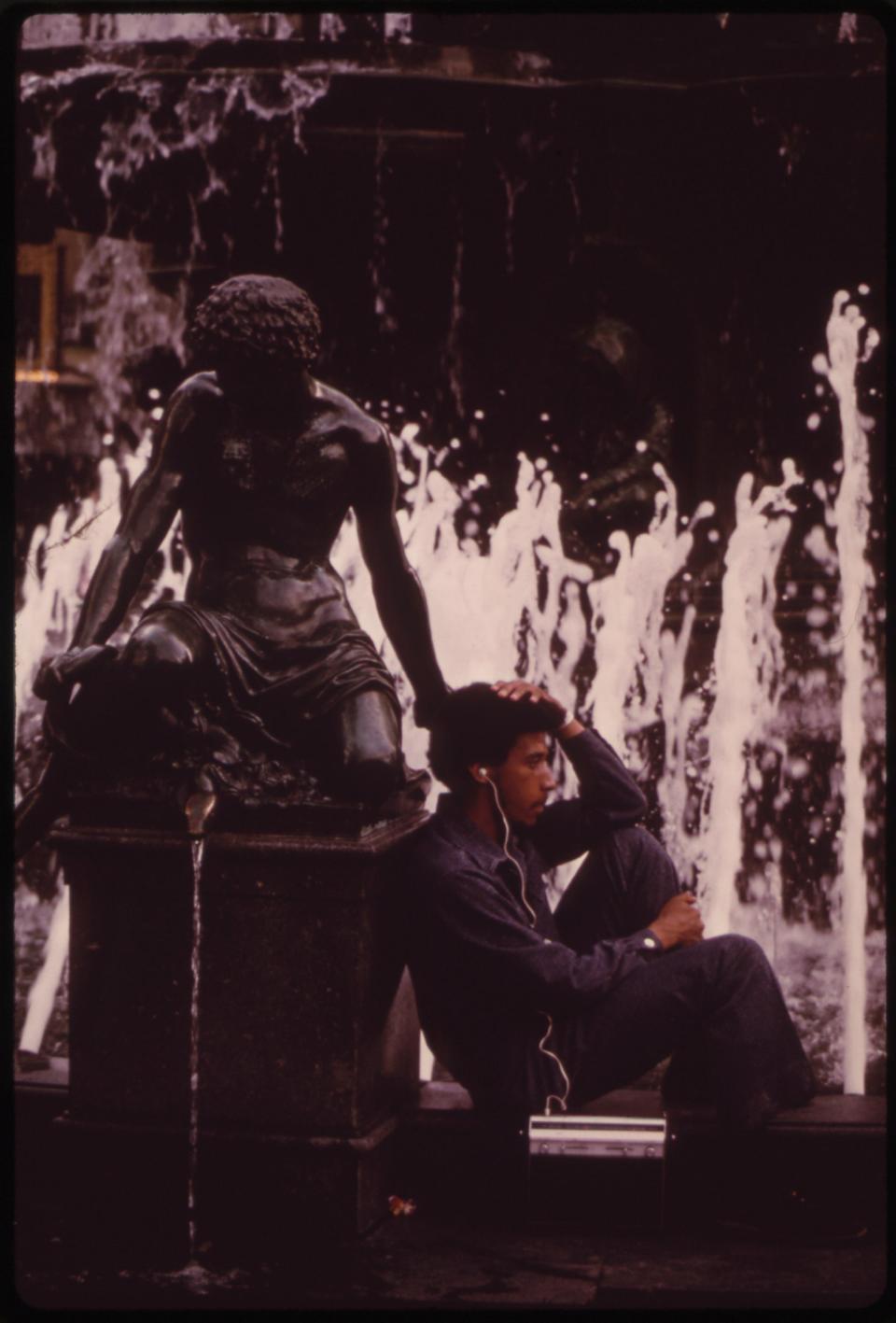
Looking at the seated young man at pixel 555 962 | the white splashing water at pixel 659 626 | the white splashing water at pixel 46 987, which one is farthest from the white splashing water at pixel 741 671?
the seated young man at pixel 555 962

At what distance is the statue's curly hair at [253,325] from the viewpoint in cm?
432

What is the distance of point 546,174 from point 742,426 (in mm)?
1700

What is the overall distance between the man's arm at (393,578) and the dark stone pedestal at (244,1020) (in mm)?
561

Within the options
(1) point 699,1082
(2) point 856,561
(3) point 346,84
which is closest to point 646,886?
(1) point 699,1082

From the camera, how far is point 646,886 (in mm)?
4418

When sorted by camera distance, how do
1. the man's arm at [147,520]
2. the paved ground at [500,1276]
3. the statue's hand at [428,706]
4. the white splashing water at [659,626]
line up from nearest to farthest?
the paved ground at [500,1276] < the man's arm at [147,520] < the statue's hand at [428,706] < the white splashing water at [659,626]

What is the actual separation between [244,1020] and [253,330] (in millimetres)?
1497

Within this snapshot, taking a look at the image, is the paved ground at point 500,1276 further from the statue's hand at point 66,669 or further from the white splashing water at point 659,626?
the white splashing water at point 659,626

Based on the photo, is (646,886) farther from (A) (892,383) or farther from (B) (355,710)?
(A) (892,383)

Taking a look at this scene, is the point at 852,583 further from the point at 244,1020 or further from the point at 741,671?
the point at 244,1020

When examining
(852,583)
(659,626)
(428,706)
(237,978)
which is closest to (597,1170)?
(237,978)

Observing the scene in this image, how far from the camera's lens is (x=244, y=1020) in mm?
4188

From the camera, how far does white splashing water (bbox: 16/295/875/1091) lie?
350 inches

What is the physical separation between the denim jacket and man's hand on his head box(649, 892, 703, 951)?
0.04 metres
